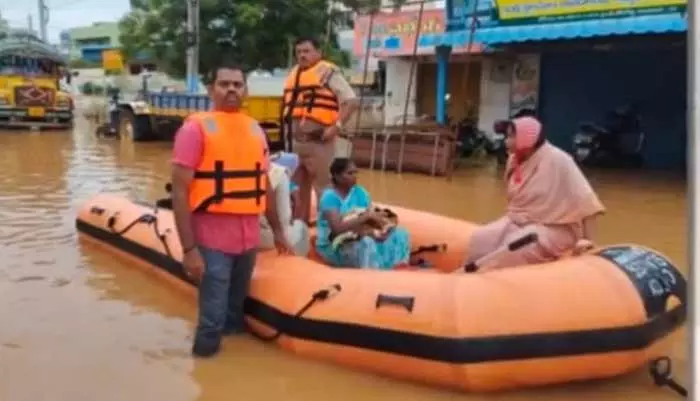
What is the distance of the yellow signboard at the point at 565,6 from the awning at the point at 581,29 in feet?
0.49

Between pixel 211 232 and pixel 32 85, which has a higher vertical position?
pixel 32 85

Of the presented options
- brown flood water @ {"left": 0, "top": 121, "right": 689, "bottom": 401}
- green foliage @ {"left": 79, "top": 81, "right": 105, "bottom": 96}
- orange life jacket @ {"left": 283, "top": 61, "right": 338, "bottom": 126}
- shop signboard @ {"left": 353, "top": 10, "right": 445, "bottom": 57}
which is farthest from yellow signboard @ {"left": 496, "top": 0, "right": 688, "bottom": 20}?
green foliage @ {"left": 79, "top": 81, "right": 105, "bottom": 96}

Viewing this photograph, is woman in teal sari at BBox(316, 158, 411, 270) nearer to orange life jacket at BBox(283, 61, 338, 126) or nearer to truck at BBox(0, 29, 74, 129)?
orange life jacket at BBox(283, 61, 338, 126)

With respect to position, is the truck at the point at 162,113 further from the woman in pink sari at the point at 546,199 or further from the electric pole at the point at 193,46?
the woman in pink sari at the point at 546,199

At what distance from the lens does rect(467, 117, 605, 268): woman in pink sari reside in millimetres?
4820

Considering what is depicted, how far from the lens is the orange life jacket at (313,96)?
653 centimetres

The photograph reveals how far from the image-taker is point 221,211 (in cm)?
462

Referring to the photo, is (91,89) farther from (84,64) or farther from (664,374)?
(664,374)

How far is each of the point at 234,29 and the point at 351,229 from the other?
16233 millimetres

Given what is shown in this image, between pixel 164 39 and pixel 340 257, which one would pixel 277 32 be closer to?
pixel 164 39

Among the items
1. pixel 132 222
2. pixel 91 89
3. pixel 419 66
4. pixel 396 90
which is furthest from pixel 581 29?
pixel 91 89

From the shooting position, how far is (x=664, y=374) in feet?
14.2

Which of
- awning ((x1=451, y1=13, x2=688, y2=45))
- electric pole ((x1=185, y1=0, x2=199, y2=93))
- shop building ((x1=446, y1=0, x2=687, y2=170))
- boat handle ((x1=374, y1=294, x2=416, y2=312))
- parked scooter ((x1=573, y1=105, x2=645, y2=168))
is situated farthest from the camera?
electric pole ((x1=185, y1=0, x2=199, y2=93))

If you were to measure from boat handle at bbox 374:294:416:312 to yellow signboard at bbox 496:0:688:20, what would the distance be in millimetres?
8834
